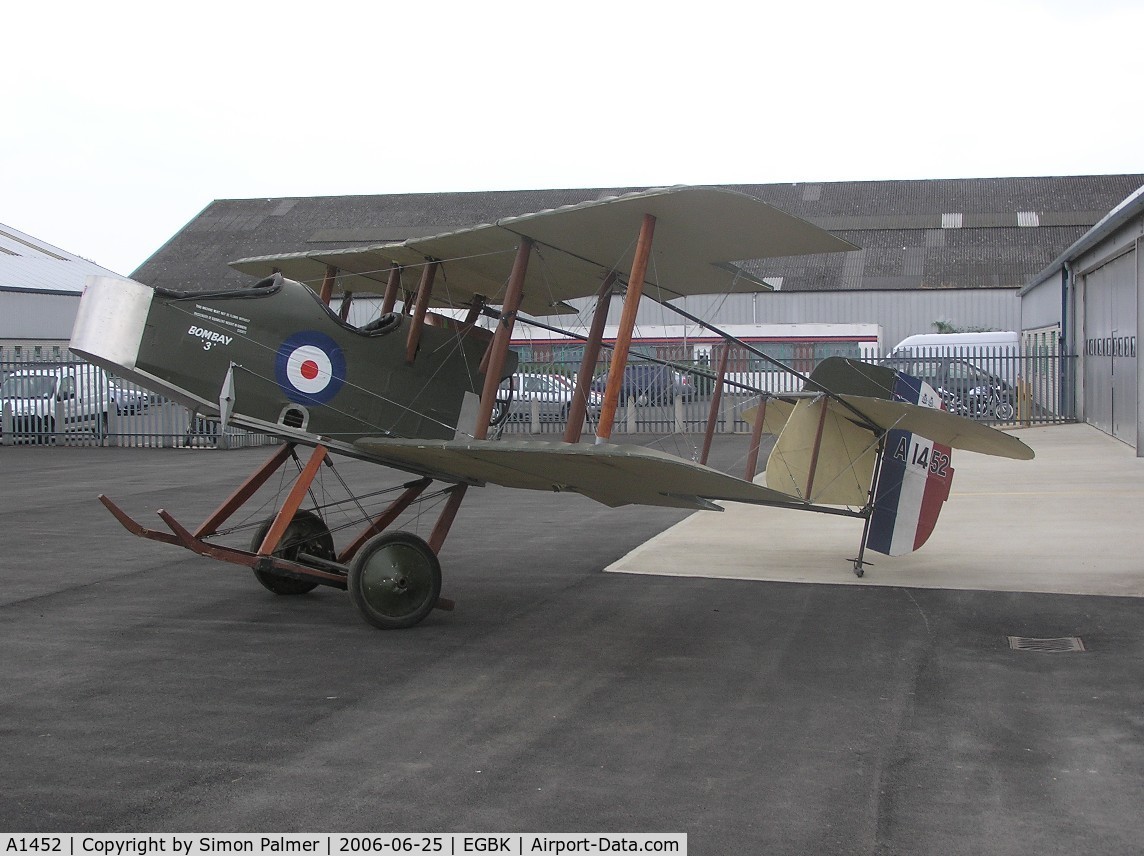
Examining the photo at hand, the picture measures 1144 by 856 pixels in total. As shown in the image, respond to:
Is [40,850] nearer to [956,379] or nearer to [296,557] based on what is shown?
[296,557]

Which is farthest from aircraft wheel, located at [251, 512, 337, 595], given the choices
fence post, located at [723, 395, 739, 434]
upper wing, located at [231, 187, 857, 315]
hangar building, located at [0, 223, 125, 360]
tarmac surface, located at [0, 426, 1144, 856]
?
hangar building, located at [0, 223, 125, 360]

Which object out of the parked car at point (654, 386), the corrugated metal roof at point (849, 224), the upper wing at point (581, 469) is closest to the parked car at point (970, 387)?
the parked car at point (654, 386)

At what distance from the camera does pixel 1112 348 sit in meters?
21.4

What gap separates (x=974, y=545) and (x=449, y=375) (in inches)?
221

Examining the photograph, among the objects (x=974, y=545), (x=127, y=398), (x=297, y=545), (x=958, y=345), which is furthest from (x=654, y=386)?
(x=297, y=545)

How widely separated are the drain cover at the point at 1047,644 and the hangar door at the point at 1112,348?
13.6m

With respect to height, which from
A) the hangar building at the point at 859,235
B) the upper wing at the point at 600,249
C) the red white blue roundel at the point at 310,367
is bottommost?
the red white blue roundel at the point at 310,367

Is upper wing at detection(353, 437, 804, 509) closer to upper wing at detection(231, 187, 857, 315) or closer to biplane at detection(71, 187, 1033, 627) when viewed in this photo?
biplane at detection(71, 187, 1033, 627)

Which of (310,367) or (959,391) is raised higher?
(959,391)

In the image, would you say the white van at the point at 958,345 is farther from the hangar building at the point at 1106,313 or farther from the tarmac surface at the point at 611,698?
the tarmac surface at the point at 611,698

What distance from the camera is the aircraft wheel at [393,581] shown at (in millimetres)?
7078

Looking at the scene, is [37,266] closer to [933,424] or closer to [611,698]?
[933,424]

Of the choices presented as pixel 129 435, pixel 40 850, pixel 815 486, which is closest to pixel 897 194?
pixel 129 435

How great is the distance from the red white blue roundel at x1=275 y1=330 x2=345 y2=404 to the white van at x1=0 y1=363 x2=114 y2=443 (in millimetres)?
19842
